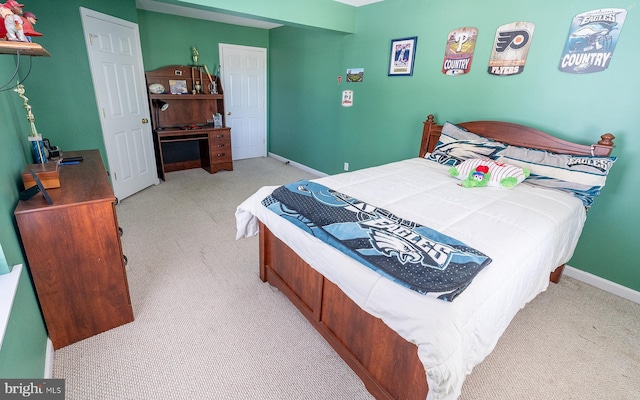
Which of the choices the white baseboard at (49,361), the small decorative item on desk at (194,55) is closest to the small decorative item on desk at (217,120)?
the small decorative item on desk at (194,55)

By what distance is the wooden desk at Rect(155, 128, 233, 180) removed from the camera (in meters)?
4.28

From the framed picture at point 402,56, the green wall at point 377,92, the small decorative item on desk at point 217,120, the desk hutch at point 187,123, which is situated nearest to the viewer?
the green wall at point 377,92

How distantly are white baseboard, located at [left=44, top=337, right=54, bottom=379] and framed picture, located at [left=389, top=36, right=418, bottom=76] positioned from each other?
3608 mm

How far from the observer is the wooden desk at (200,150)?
4281 millimetres

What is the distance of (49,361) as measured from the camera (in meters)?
1.46

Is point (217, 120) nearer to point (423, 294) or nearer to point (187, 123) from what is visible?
point (187, 123)

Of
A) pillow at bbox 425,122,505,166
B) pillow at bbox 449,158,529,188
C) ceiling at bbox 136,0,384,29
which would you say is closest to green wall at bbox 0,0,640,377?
ceiling at bbox 136,0,384,29

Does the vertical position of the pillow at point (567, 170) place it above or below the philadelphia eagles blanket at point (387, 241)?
above

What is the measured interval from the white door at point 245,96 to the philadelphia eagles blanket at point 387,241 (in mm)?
3942

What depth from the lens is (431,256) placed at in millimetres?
1170

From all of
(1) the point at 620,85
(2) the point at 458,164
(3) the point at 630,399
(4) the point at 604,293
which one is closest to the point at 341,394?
(3) the point at 630,399

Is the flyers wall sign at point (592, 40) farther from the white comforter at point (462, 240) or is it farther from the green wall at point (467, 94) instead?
the white comforter at point (462, 240)
